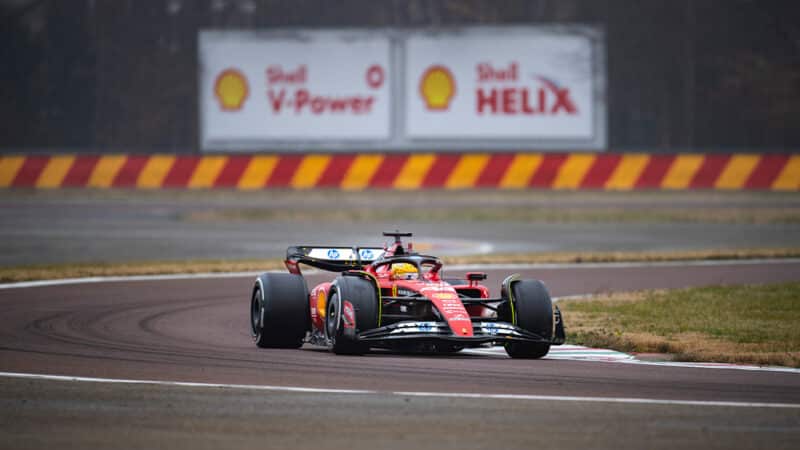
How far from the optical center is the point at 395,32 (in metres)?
34.0

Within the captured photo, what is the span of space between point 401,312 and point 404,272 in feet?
1.30

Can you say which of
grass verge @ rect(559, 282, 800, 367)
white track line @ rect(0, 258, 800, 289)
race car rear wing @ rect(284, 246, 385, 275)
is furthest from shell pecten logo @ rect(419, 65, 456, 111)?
race car rear wing @ rect(284, 246, 385, 275)

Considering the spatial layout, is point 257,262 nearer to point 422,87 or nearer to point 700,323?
point 700,323

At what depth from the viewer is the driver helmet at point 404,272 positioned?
13523 mm

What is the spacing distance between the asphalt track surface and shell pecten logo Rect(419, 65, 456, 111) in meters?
19.6

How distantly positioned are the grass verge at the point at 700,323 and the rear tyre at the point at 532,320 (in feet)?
3.12

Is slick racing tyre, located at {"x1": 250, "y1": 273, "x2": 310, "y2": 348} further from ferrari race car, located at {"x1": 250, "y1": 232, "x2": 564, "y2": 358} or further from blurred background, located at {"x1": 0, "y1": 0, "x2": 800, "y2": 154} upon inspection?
blurred background, located at {"x1": 0, "y1": 0, "x2": 800, "y2": 154}

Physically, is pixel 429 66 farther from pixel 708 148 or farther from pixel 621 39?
pixel 708 148

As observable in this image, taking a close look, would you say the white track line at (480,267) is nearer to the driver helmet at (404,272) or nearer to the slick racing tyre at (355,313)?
the driver helmet at (404,272)

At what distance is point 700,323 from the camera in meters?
15.4

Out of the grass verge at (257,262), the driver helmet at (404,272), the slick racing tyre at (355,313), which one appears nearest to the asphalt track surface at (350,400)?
the slick racing tyre at (355,313)

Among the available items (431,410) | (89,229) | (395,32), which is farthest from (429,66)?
(431,410)

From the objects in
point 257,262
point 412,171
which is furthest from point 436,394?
point 412,171

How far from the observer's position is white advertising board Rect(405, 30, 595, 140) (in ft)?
111
